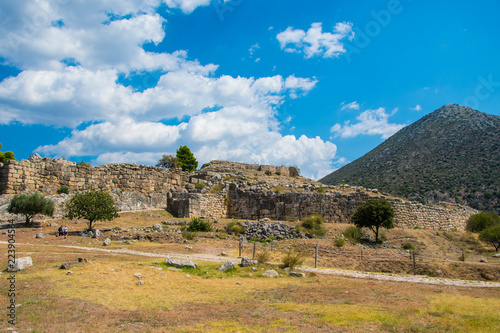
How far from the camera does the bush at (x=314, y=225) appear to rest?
2227 cm

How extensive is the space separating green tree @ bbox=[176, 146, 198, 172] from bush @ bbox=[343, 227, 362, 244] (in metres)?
27.4

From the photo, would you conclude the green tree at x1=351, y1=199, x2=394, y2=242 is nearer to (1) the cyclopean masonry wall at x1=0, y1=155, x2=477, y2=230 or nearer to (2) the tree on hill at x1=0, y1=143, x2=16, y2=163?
(1) the cyclopean masonry wall at x1=0, y1=155, x2=477, y2=230

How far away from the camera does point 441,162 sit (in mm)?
53438

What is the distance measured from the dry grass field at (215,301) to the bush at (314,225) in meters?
9.40

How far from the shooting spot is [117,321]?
658cm

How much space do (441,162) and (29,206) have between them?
53.0 metres

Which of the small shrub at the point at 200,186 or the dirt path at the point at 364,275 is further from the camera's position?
the small shrub at the point at 200,186

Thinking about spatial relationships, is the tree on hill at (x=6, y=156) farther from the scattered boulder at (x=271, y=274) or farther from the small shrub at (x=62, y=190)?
the scattered boulder at (x=271, y=274)

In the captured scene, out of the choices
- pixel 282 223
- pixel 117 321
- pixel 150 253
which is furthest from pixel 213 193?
pixel 117 321

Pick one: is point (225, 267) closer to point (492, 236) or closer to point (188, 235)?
point (188, 235)

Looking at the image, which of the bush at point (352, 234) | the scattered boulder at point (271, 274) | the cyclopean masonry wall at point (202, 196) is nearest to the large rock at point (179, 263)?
the scattered boulder at point (271, 274)

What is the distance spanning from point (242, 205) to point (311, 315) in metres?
21.5

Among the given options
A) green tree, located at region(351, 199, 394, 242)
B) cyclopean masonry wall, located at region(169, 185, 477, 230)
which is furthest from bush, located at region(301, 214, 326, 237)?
green tree, located at region(351, 199, 394, 242)

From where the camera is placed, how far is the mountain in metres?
45.4
